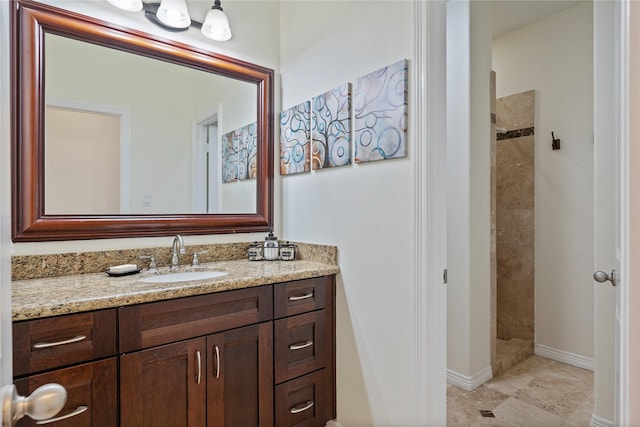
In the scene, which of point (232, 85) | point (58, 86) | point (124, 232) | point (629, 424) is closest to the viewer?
point (629, 424)

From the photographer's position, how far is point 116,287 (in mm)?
1317

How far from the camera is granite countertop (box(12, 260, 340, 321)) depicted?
109cm

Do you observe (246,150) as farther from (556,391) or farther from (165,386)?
(556,391)

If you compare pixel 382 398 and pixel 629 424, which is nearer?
pixel 629 424

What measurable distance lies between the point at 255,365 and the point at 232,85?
Answer: 5.10 feet

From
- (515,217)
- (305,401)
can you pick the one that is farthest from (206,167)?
(515,217)

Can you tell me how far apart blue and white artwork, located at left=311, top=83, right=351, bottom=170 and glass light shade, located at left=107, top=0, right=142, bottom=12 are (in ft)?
3.15

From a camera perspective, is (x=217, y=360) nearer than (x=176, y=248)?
Yes

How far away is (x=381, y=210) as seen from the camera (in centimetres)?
160

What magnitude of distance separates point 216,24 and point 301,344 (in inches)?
68.9

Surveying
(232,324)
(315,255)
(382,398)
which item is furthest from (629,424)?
(315,255)

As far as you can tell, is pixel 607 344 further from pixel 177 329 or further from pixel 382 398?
pixel 177 329

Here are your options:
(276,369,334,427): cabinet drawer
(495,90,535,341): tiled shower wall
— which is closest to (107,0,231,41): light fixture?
(276,369,334,427): cabinet drawer

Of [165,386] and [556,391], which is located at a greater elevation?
[165,386]
